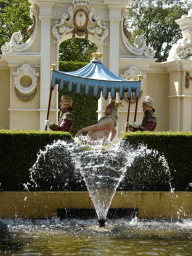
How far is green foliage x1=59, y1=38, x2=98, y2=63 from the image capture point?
26.7 m

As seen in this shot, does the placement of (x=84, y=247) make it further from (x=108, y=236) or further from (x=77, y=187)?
(x=77, y=187)

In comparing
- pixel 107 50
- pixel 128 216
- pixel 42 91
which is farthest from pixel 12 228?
pixel 107 50

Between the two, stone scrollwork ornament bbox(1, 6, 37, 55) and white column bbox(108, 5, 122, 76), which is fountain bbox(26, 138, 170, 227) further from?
stone scrollwork ornament bbox(1, 6, 37, 55)

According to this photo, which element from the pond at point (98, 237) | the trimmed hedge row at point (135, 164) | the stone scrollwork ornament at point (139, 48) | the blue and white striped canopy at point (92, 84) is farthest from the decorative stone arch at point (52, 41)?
the pond at point (98, 237)

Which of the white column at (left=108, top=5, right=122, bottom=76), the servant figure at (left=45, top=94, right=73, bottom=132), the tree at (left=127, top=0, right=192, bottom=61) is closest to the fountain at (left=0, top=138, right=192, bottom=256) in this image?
the servant figure at (left=45, top=94, right=73, bottom=132)

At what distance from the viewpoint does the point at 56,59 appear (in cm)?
1427

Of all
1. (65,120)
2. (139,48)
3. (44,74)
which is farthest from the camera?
(139,48)

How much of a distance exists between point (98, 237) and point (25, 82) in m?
9.09

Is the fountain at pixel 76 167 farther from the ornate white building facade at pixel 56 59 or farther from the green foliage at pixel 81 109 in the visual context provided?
the green foliage at pixel 81 109

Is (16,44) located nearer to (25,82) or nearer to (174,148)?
(25,82)

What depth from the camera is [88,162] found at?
24.3 feet

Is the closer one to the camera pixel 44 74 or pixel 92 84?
pixel 92 84

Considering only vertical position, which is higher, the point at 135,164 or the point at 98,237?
the point at 135,164

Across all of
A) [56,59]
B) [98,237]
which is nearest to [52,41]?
[56,59]
